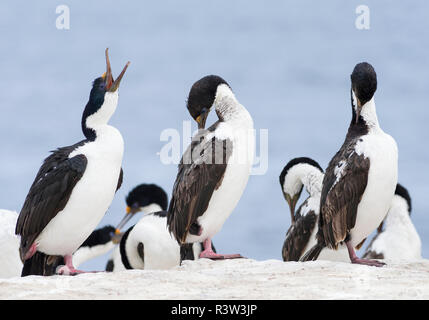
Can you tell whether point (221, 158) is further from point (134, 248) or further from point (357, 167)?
point (134, 248)

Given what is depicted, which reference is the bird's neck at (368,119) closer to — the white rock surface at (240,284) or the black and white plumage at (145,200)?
the white rock surface at (240,284)

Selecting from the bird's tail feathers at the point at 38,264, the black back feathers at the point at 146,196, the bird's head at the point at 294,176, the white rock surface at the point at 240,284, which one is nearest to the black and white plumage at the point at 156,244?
the bird's head at the point at 294,176

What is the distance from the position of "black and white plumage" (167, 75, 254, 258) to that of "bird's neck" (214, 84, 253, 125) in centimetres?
1

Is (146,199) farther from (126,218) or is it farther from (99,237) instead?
(99,237)

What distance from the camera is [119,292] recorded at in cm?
745

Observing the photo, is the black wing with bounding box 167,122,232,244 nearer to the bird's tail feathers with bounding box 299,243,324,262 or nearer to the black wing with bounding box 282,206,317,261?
the bird's tail feathers with bounding box 299,243,324,262

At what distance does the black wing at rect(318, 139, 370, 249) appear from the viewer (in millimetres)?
9656

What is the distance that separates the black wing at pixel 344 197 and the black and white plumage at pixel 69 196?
8.00 feet

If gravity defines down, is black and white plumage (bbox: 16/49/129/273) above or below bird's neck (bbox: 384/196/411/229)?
above

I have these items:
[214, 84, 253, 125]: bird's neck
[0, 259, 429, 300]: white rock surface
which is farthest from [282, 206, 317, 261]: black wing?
[0, 259, 429, 300]: white rock surface

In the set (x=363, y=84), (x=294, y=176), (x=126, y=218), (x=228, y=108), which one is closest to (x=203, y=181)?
(x=228, y=108)

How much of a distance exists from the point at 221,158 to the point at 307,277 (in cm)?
215

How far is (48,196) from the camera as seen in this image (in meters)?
9.07

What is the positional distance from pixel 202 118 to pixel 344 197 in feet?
6.86
